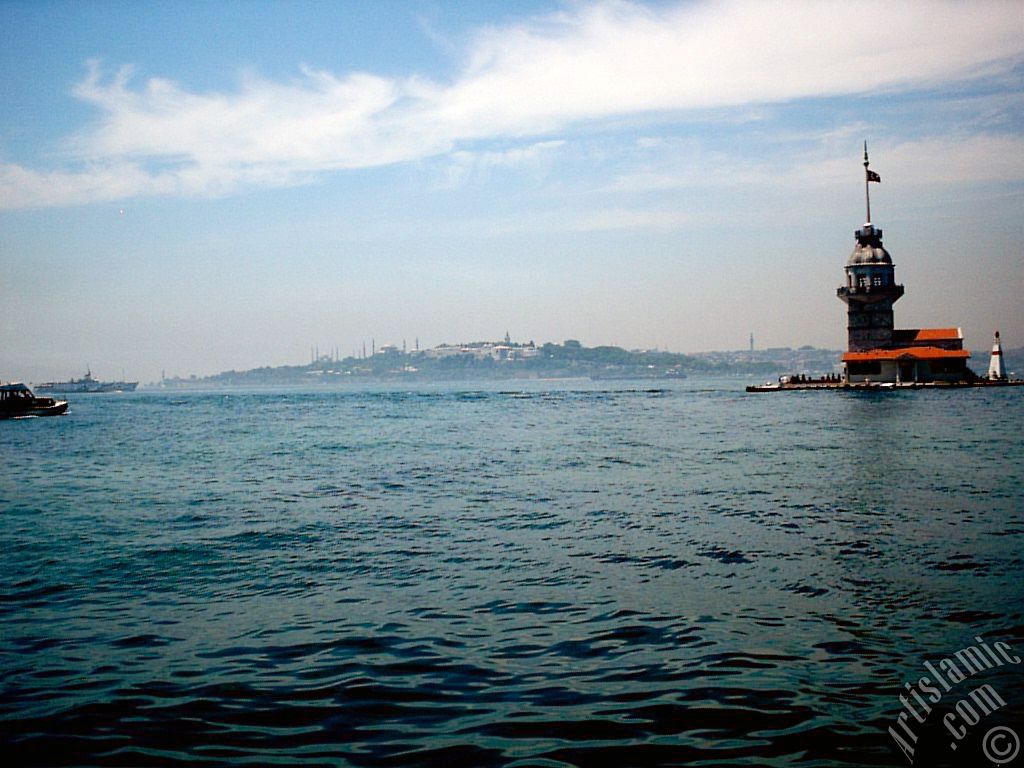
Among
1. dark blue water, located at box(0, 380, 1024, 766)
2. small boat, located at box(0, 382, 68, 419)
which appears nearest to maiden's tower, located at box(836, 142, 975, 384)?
dark blue water, located at box(0, 380, 1024, 766)

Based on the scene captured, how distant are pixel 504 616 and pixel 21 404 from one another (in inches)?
3490

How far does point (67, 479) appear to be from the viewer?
3005 centimetres

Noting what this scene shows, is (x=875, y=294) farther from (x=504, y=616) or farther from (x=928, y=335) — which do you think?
(x=504, y=616)

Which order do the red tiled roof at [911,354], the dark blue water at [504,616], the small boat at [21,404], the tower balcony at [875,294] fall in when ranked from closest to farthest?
1. the dark blue water at [504,616]
2. the small boat at [21,404]
3. the red tiled roof at [911,354]
4. the tower balcony at [875,294]

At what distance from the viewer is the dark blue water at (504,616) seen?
7.53m

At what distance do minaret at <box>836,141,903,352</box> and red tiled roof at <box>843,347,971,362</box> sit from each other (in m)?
3.54

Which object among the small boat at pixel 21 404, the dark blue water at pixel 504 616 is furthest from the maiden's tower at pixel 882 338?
the small boat at pixel 21 404

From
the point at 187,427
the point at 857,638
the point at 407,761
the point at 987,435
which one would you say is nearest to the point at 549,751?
the point at 407,761

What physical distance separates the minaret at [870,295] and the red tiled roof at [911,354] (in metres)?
3.54

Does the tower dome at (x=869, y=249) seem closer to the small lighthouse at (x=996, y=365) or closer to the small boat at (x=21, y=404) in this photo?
the small lighthouse at (x=996, y=365)

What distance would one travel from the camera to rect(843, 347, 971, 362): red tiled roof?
10312 cm

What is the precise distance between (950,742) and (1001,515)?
1270 cm

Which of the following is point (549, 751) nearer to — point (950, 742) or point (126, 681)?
point (950, 742)

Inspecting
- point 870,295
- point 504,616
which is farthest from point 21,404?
point 870,295
